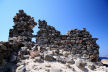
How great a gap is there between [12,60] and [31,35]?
290cm

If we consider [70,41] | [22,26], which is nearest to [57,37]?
[70,41]

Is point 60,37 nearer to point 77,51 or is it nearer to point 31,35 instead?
point 77,51

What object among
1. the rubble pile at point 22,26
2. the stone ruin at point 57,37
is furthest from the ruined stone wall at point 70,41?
the rubble pile at point 22,26

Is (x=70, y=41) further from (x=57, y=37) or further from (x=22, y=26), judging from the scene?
(x=22, y=26)

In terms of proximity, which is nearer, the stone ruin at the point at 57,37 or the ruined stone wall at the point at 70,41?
the stone ruin at the point at 57,37

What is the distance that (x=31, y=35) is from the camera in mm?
5848

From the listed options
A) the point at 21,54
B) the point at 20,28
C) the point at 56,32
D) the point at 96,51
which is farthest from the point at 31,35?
the point at 96,51

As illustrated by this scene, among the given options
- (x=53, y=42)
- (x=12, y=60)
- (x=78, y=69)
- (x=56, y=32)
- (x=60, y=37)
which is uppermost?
(x=56, y=32)

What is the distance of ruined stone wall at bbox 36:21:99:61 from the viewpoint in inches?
229

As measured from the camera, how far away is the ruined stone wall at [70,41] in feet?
19.1

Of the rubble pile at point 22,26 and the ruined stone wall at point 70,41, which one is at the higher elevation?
the rubble pile at point 22,26

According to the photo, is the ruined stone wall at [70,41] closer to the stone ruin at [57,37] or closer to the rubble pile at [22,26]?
the stone ruin at [57,37]

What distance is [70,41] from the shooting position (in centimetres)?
613

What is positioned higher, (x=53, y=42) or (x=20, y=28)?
(x=20, y=28)
